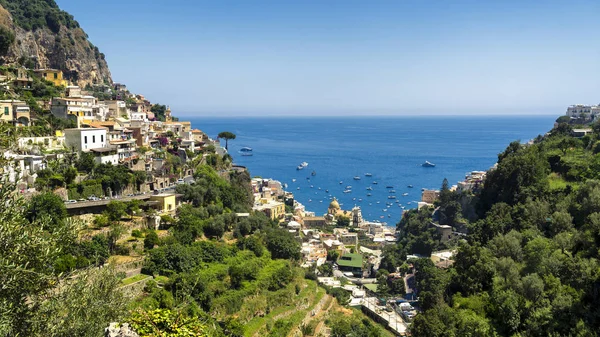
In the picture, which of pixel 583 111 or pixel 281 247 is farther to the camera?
pixel 583 111

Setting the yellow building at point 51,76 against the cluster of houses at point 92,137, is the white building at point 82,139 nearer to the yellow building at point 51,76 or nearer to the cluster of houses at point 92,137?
the cluster of houses at point 92,137

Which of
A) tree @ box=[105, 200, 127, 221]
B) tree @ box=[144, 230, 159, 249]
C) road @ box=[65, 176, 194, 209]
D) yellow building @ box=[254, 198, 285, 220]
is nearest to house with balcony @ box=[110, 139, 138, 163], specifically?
road @ box=[65, 176, 194, 209]

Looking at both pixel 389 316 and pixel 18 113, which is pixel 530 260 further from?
pixel 18 113

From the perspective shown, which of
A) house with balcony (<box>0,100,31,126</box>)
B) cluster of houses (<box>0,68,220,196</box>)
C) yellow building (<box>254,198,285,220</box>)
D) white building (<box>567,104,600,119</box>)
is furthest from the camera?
white building (<box>567,104,600,119</box>)

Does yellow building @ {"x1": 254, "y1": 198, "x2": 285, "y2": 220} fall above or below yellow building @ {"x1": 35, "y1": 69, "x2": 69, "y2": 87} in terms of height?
below

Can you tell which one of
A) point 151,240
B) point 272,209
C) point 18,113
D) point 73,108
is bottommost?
point 272,209

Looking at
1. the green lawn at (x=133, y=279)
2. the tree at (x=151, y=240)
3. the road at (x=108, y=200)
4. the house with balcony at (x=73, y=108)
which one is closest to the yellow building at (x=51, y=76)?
the house with balcony at (x=73, y=108)

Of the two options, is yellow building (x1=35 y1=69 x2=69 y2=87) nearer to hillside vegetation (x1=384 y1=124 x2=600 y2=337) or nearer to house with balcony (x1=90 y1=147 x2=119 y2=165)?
house with balcony (x1=90 y1=147 x2=119 y2=165)

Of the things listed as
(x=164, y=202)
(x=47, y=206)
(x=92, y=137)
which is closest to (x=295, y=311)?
(x=164, y=202)
